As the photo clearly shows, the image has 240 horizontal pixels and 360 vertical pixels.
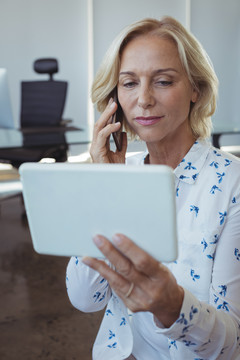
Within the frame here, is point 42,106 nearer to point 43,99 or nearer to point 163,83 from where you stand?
point 43,99

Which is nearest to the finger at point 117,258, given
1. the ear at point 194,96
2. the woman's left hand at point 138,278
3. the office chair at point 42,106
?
the woman's left hand at point 138,278

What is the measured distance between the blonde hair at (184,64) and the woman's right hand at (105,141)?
6 cm

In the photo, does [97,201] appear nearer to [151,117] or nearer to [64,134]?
[151,117]

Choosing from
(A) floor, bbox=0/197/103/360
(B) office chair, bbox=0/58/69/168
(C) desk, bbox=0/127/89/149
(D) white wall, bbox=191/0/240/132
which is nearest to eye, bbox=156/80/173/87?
(A) floor, bbox=0/197/103/360

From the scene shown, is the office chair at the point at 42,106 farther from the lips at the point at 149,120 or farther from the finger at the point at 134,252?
the finger at the point at 134,252

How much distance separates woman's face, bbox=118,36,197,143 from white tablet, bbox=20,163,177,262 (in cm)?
52

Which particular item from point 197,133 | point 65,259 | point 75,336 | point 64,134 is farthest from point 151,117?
point 64,134

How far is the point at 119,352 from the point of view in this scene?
1126 mm

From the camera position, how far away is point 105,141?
4.06 feet

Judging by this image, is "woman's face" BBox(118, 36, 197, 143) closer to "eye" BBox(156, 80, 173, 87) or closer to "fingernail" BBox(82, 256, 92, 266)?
"eye" BBox(156, 80, 173, 87)

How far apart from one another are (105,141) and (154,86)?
0.21 meters

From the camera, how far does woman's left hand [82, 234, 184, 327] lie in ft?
2.29

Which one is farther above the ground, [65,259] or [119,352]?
[119,352]

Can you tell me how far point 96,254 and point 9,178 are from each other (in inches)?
173
